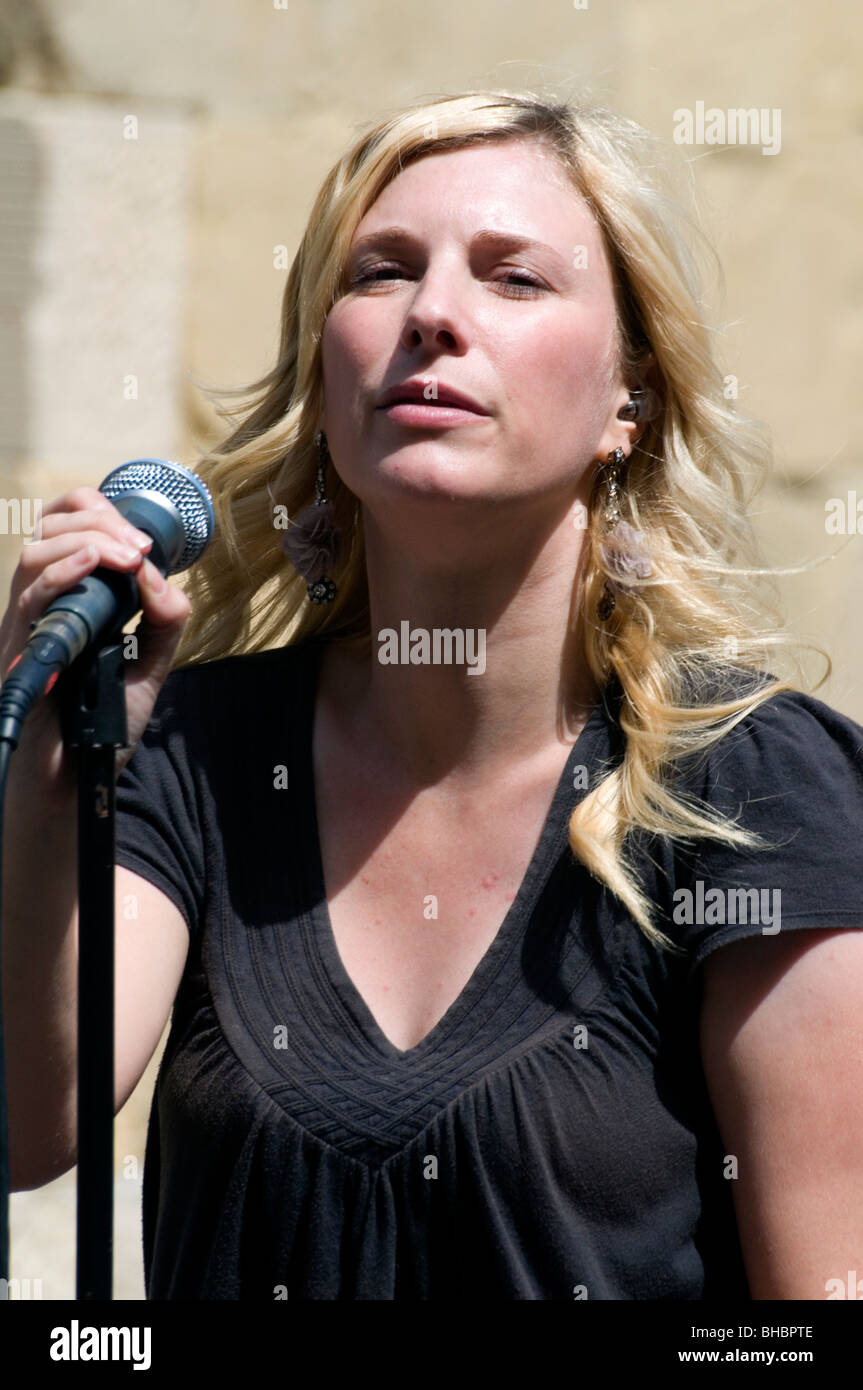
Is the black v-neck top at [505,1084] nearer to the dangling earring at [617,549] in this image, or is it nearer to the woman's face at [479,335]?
the dangling earring at [617,549]

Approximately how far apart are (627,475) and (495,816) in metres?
0.52

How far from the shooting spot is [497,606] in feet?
6.70

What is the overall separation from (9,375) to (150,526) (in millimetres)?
2051

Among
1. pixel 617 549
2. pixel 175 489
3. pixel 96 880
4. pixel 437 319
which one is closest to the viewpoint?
pixel 96 880

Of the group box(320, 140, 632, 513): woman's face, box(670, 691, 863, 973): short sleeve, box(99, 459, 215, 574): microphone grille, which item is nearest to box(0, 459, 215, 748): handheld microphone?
box(99, 459, 215, 574): microphone grille

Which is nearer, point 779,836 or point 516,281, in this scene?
point 779,836

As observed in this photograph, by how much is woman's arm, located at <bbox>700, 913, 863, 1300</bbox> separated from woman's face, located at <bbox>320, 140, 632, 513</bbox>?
0.65 metres

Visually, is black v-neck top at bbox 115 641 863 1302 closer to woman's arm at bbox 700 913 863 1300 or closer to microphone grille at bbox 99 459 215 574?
woman's arm at bbox 700 913 863 1300

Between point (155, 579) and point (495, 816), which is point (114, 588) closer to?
point (155, 579)

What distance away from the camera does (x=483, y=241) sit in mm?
1933

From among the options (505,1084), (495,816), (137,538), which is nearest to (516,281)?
(495,816)

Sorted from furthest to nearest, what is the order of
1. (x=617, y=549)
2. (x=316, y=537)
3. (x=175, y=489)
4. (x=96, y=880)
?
1. (x=316, y=537)
2. (x=617, y=549)
3. (x=175, y=489)
4. (x=96, y=880)

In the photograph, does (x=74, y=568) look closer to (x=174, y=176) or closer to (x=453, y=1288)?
(x=453, y=1288)

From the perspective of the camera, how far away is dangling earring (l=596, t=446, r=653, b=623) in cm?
205
